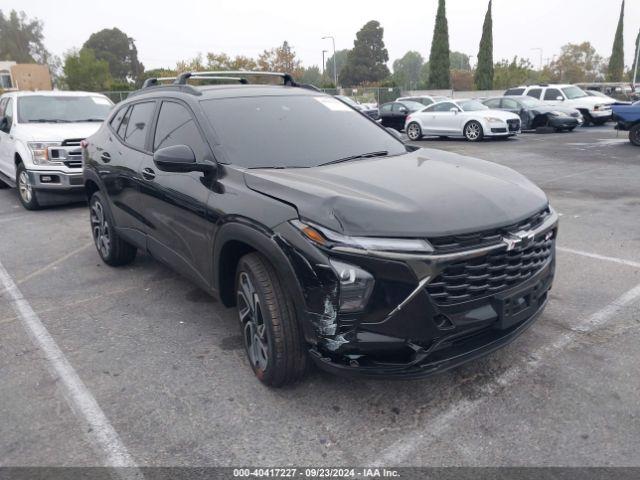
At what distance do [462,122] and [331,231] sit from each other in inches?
628

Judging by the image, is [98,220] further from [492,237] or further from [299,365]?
[492,237]

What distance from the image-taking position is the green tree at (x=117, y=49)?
92.4 metres

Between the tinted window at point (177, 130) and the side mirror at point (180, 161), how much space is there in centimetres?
Result: 18

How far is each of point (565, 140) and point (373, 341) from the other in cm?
1622

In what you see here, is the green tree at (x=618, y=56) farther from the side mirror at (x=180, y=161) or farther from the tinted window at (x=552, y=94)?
the side mirror at (x=180, y=161)

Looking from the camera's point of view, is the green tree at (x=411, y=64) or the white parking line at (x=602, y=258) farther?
the green tree at (x=411, y=64)

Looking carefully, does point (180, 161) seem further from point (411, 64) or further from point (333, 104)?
point (411, 64)

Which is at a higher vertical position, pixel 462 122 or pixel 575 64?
pixel 575 64

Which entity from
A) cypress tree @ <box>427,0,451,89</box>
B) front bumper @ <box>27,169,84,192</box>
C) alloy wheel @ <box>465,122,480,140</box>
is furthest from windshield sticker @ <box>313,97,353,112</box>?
cypress tree @ <box>427,0,451,89</box>

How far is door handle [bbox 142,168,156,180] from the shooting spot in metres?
4.06

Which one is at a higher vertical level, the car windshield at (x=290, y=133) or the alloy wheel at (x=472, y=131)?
the car windshield at (x=290, y=133)

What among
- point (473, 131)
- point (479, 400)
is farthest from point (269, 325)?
point (473, 131)

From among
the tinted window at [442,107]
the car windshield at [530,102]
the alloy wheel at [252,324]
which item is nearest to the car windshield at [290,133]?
the alloy wheel at [252,324]

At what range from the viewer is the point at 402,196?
2.82 m
